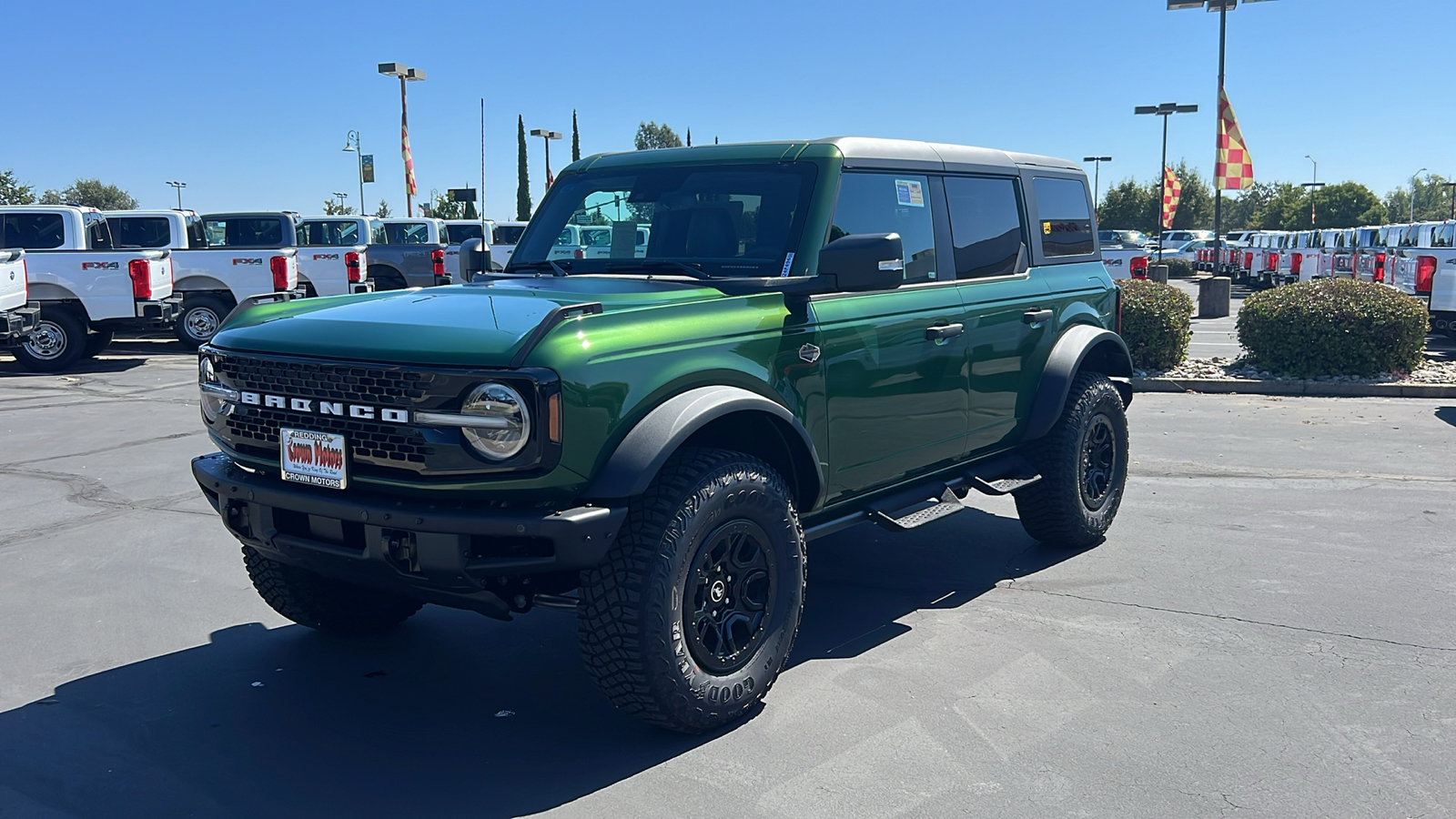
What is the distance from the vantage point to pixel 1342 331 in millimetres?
11938

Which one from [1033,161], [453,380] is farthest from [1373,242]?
[453,380]

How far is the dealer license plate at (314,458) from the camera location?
3.65 metres

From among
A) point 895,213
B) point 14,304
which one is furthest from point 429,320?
→ point 14,304

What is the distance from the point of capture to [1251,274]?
34.8 m

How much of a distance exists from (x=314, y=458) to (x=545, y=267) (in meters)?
1.68

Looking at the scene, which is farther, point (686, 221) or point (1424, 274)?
point (1424, 274)

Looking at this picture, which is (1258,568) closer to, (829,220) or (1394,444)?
(829,220)

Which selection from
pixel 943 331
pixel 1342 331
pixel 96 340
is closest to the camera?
pixel 943 331

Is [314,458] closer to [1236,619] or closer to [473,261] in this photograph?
[473,261]

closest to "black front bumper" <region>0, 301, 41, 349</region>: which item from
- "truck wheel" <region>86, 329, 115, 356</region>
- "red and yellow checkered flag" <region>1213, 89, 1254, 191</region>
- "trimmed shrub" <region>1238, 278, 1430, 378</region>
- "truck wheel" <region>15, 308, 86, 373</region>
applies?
"truck wheel" <region>15, 308, 86, 373</region>

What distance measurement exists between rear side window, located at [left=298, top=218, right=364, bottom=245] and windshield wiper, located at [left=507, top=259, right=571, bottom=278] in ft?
59.8

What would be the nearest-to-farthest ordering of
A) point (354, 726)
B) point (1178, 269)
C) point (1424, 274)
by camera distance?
point (354, 726) → point (1424, 274) → point (1178, 269)

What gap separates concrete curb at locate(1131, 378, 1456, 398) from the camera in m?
11.7

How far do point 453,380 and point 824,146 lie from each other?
2.03 metres
